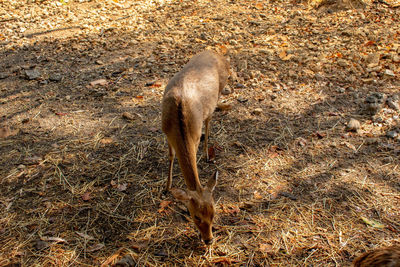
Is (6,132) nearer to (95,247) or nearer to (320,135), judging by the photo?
(95,247)

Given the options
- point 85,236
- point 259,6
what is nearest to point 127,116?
point 85,236

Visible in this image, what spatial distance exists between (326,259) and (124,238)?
6.28ft

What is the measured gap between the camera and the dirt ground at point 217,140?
3.14 m

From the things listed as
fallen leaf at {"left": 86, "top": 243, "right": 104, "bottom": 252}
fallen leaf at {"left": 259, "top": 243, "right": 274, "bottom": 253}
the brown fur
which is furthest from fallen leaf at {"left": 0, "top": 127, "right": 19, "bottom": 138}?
Result: the brown fur

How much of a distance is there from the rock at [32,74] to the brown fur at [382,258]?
→ 5619 millimetres

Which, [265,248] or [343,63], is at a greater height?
[343,63]

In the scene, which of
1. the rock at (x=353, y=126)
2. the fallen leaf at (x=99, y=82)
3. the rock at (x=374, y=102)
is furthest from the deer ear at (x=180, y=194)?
the fallen leaf at (x=99, y=82)

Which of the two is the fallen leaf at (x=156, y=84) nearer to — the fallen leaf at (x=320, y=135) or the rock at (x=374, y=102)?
the fallen leaf at (x=320, y=135)

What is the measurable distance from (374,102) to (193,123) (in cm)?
288

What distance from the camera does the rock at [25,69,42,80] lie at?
570 centimetres

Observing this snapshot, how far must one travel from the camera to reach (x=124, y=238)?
3.18 metres

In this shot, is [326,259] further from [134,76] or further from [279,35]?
[279,35]

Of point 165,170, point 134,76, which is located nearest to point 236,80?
point 134,76

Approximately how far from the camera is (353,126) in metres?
4.36
